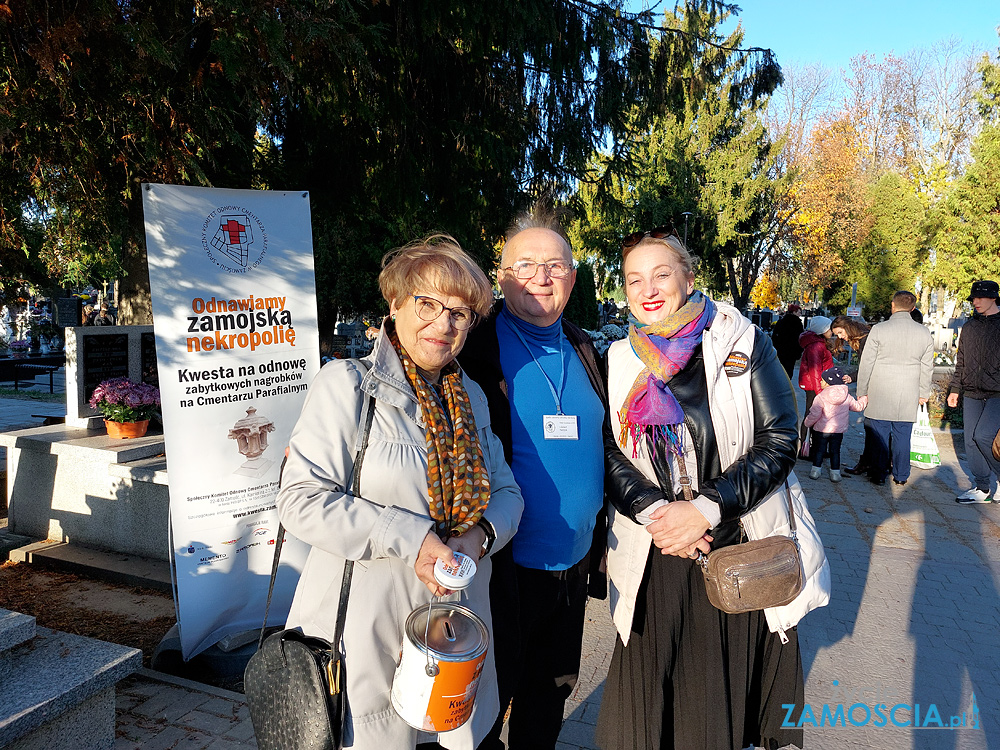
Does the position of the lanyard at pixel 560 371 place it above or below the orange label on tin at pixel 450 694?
above

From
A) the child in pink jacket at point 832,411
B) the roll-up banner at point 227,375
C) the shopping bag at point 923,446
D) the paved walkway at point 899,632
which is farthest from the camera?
the shopping bag at point 923,446

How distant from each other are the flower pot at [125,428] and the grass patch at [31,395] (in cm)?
1006

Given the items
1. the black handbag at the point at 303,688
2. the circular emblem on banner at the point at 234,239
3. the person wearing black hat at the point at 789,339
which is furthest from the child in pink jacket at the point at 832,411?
the black handbag at the point at 303,688

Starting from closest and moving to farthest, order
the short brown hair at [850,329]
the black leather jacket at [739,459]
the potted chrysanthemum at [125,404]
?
1. the black leather jacket at [739,459]
2. the potted chrysanthemum at [125,404]
3. the short brown hair at [850,329]

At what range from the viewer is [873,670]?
3.58 meters

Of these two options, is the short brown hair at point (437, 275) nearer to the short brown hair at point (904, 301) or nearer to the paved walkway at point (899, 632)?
the paved walkway at point (899, 632)

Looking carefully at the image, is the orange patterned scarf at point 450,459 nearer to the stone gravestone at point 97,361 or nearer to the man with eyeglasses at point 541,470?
the man with eyeglasses at point 541,470

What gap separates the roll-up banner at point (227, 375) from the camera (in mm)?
3297

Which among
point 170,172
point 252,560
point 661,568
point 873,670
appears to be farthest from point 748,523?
point 170,172

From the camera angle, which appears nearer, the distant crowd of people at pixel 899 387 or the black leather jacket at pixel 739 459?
the black leather jacket at pixel 739 459

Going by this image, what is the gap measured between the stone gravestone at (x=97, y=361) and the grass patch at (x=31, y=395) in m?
9.71

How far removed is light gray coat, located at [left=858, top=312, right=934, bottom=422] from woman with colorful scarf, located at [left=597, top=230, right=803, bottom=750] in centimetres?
569

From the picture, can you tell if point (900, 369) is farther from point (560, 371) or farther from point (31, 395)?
point (31, 395)

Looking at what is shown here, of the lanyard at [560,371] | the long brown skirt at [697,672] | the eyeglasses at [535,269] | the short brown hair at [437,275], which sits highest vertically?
the eyeglasses at [535,269]
